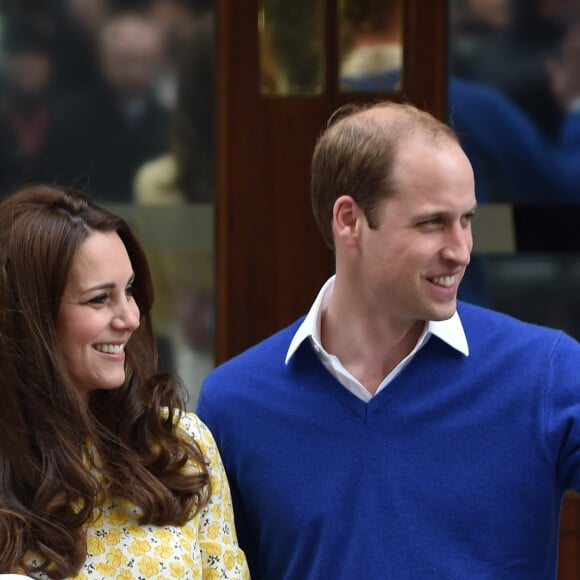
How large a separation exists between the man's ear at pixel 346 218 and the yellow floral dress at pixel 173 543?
1.51 ft

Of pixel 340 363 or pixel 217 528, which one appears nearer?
pixel 217 528

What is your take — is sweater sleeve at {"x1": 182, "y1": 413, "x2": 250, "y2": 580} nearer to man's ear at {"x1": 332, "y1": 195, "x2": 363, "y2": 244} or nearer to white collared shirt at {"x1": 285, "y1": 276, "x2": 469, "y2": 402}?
white collared shirt at {"x1": 285, "y1": 276, "x2": 469, "y2": 402}

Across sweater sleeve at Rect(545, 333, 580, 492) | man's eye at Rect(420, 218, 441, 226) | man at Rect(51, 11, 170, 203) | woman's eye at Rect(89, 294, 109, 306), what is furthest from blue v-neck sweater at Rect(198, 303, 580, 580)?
man at Rect(51, 11, 170, 203)

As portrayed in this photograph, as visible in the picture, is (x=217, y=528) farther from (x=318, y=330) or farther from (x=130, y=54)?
(x=130, y=54)

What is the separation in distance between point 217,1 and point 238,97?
0.93ft

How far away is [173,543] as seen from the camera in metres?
2.72

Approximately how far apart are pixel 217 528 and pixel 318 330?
0.45 meters

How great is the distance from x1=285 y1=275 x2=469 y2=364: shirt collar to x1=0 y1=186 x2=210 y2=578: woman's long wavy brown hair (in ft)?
1.10

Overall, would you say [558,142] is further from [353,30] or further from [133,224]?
[133,224]

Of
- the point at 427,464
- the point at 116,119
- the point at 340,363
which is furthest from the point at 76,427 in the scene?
the point at 116,119

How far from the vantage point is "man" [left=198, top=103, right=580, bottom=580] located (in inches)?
111

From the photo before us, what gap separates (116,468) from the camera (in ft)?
9.12

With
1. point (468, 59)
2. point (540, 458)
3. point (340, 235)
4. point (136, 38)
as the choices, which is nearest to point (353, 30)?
point (468, 59)

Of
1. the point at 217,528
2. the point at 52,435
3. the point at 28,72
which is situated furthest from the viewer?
the point at 28,72
